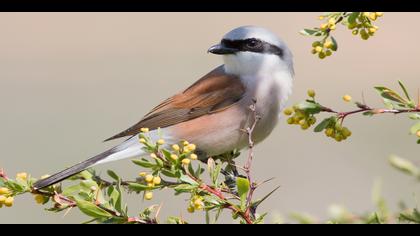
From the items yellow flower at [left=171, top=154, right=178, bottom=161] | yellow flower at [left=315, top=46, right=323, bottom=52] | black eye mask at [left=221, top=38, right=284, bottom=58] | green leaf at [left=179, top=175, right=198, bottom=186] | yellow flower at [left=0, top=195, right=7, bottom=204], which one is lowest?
black eye mask at [left=221, top=38, right=284, bottom=58]

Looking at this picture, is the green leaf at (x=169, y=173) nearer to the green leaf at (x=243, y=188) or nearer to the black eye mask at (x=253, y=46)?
the green leaf at (x=243, y=188)

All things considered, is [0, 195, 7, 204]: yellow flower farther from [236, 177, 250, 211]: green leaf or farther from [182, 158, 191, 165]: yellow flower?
[236, 177, 250, 211]: green leaf

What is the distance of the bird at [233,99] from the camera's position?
3533 millimetres

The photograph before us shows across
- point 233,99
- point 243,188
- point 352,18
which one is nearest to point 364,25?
point 352,18

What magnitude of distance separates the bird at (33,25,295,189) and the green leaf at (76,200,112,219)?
1.62 m

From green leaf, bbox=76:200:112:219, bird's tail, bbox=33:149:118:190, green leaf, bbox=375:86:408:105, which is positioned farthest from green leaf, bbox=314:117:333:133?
bird's tail, bbox=33:149:118:190

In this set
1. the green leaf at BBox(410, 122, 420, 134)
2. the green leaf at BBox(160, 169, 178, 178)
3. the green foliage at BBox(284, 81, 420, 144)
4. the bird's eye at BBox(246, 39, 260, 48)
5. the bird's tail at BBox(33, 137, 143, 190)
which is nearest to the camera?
the green leaf at BBox(410, 122, 420, 134)

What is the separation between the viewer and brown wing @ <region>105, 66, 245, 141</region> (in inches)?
146

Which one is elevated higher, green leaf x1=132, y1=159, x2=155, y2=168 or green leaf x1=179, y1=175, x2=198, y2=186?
green leaf x1=132, y1=159, x2=155, y2=168

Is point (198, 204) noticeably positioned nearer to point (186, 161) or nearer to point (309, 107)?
point (186, 161)

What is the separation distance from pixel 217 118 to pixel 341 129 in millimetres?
1781

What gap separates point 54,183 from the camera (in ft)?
6.72

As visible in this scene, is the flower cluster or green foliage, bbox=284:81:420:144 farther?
the flower cluster

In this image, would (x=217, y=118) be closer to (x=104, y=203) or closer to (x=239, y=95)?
(x=239, y=95)
